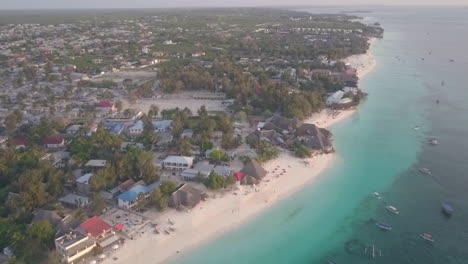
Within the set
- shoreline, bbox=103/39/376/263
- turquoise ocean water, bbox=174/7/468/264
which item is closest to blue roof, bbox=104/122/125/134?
shoreline, bbox=103/39/376/263

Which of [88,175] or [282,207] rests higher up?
[88,175]

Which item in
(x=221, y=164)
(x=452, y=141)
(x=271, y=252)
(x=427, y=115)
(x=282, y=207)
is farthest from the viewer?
(x=427, y=115)

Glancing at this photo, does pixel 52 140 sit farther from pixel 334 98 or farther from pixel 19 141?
pixel 334 98

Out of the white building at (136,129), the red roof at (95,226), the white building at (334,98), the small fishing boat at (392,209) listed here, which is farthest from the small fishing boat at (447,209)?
the white building at (136,129)

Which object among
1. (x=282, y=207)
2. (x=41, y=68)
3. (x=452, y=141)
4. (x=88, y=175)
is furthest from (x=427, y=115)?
(x=41, y=68)

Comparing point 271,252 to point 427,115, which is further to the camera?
point 427,115

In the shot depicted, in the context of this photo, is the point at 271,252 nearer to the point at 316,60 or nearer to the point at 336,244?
the point at 336,244

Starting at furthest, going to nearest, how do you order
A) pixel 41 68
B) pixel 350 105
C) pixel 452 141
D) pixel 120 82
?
1. pixel 41 68
2. pixel 120 82
3. pixel 350 105
4. pixel 452 141

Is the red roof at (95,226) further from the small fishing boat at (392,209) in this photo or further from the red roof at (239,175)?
the small fishing boat at (392,209)

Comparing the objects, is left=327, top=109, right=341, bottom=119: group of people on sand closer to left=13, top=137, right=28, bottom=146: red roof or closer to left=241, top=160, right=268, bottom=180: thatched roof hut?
left=241, top=160, right=268, bottom=180: thatched roof hut
